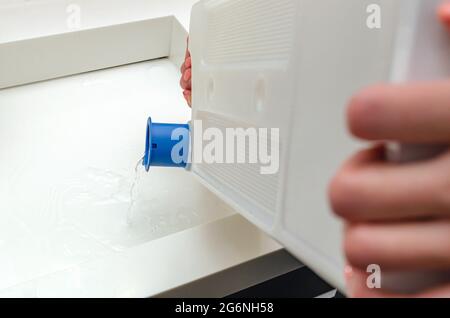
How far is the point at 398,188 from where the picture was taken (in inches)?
9.6

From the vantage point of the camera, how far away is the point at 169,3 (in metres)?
0.83

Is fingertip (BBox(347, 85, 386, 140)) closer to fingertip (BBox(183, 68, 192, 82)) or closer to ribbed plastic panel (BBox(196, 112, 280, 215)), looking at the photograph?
ribbed plastic panel (BBox(196, 112, 280, 215))

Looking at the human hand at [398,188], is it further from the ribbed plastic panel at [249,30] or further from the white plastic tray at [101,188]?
the white plastic tray at [101,188]

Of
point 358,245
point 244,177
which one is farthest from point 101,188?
point 358,245

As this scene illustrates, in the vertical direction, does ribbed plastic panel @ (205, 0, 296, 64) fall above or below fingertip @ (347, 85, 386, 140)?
above

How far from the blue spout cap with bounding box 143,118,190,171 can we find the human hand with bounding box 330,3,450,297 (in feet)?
1.11

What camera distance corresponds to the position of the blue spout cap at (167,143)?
23.0 inches

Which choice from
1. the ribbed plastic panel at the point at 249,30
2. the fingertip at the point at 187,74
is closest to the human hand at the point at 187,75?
the fingertip at the point at 187,74

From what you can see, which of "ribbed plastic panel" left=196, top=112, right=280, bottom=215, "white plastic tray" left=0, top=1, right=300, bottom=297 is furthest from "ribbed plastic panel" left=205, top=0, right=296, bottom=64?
"white plastic tray" left=0, top=1, right=300, bottom=297

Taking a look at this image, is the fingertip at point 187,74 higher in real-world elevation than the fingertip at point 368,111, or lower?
higher

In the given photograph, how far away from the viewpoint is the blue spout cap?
0.58 m

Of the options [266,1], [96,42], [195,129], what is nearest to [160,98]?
[96,42]

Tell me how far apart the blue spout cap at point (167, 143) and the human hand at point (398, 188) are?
338 millimetres

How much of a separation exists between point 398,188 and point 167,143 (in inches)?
14.8
